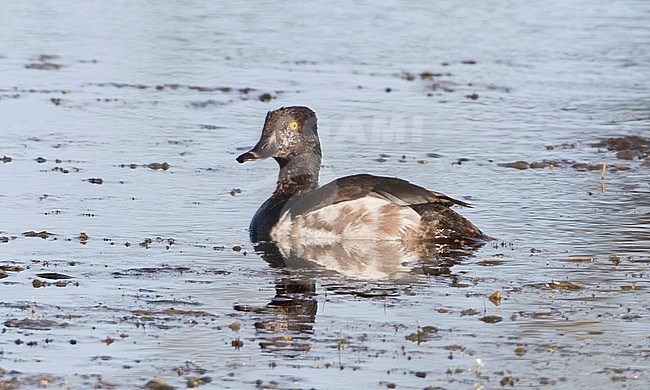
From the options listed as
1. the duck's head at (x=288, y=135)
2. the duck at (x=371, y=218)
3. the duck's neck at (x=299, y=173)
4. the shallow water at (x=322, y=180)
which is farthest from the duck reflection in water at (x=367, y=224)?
the duck's head at (x=288, y=135)

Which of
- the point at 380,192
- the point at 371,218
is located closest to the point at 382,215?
the point at 371,218

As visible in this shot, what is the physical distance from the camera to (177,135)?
1797 cm

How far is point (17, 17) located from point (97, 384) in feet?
71.4

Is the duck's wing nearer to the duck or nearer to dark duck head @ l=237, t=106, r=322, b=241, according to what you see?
the duck

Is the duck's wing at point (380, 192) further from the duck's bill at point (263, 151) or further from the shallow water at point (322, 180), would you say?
the duck's bill at point (263, 151)

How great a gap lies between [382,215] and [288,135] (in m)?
1.54

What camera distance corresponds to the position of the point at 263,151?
13773 millimetres

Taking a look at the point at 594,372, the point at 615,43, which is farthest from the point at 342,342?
the point at 615,43

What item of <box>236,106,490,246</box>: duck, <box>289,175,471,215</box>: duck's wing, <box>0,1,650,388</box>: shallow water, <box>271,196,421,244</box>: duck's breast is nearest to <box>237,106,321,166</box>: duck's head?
<box>0,1,650,388</box>: shallow water

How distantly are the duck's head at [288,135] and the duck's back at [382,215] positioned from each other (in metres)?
1.11

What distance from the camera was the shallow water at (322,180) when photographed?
8.75 m

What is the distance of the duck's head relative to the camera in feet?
45.3

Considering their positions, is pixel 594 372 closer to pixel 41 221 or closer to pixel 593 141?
pixel 41 221

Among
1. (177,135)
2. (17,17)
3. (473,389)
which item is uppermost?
(17,17)
